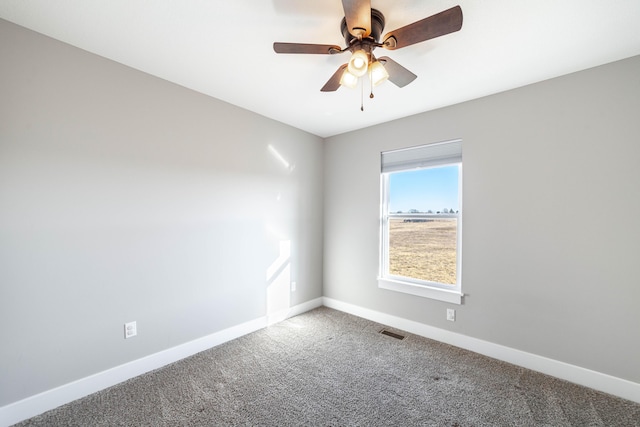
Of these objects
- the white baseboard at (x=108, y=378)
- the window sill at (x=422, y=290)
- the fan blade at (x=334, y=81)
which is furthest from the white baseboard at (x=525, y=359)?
the fan blade at (x=334, y=81)

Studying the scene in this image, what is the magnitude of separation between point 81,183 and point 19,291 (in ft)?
2.54

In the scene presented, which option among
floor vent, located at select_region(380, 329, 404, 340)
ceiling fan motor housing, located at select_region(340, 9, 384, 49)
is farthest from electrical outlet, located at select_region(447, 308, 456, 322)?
ceiling fan motor housing, located at select_region(340, 9, 384, 49)

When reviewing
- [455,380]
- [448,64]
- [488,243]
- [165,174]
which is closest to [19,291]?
[165,174]

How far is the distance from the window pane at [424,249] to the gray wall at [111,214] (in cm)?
164

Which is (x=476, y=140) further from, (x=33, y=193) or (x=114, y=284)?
(x=33, y=193)

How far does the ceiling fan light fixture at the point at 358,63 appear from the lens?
1476 mm

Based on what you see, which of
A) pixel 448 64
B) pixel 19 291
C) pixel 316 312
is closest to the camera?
pixel 19 291

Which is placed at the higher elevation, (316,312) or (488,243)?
(488,243)

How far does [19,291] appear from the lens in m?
1.65

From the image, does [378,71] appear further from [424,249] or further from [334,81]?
[424,249]

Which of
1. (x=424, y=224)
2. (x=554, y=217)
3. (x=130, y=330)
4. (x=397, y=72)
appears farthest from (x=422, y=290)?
(x=130, y=330)

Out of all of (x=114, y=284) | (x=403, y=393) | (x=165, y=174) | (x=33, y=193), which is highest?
(x=165, y=174)

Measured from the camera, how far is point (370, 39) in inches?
58.2

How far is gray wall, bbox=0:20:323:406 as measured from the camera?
166 centimetres
